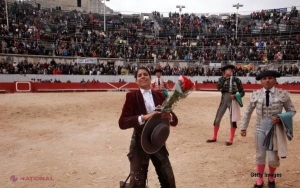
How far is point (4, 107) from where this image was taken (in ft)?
38.8

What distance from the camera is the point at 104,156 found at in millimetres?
5395

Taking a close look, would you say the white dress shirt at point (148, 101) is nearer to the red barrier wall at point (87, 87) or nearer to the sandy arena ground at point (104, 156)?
the sandy arena ground at point (104, 156)

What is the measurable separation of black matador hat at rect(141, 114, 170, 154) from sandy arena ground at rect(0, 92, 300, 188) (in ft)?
4.79

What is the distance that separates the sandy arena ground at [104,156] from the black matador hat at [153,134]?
1.46 m

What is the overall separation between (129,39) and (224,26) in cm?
1180

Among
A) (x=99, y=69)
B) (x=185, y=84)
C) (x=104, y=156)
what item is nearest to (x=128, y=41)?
(x=99, y=69)

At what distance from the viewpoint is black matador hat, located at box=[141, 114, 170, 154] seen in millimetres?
2791

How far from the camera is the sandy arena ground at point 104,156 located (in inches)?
167

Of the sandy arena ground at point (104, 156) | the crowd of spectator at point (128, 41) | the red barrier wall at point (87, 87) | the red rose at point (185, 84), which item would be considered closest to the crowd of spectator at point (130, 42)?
the crowd of spectator at point (128, 41)

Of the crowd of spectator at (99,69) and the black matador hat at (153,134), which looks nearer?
the black matador hat at (153,134)

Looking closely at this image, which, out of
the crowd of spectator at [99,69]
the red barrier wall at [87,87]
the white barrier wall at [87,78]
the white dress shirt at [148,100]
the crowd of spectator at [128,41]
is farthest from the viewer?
the crowd of spectator at [128,41]

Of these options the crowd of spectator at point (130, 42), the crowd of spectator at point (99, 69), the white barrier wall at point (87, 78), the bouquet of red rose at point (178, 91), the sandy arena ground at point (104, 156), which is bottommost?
the sandy arena ground at point (104, 156)

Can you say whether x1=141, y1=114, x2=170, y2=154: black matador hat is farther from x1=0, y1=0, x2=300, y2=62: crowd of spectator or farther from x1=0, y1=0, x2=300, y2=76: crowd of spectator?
x1=0, y1=0, x2=300, y2=62: crowd of spectator

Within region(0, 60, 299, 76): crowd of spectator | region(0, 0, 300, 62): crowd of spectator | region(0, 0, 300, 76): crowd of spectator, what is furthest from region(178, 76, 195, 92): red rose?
region(0, 0, 300, 62): crowd of spectator
